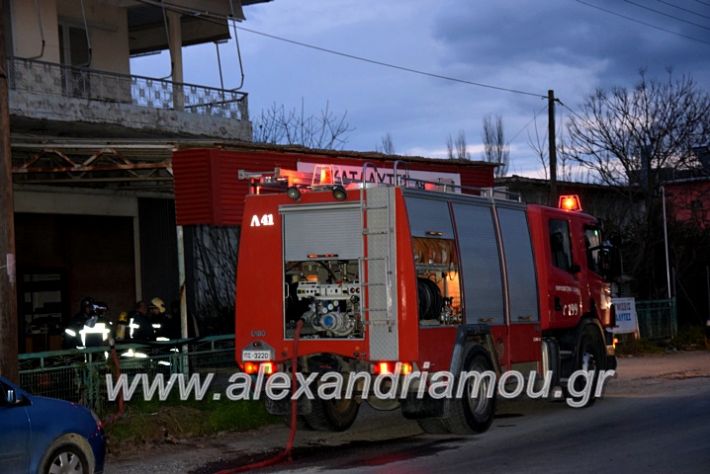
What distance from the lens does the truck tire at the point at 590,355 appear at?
15.0 m

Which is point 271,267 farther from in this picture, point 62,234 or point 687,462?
point 62,234

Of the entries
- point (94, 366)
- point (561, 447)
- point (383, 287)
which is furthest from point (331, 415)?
point (561, 447)

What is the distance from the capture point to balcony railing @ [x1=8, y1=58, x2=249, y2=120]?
20953 millimetres

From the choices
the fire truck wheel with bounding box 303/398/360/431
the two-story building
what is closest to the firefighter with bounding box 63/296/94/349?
the two-story building

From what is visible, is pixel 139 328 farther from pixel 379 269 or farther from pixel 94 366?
pixel 379 269

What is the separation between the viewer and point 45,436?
29.5ft

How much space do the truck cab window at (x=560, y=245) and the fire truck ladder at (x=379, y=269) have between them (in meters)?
3.97

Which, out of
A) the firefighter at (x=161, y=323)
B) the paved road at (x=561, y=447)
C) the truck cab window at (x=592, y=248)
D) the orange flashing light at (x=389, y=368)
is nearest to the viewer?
the paved road at (x=561, y=447)

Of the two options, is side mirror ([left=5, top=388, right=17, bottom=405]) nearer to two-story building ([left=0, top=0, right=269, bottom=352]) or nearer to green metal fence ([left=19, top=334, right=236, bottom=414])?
green metal fence ([left=19, top=334, right=236, bottom=414])

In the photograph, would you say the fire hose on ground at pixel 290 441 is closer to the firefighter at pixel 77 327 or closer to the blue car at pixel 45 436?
the blue car at pixel 45 436

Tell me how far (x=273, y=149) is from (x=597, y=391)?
689cm

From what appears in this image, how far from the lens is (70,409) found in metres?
9.48

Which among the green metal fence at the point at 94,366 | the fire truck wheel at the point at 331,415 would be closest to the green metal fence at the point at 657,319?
the green metal fence at the point at 94,366

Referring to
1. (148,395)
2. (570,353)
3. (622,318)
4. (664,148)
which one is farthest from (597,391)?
(664,148)
